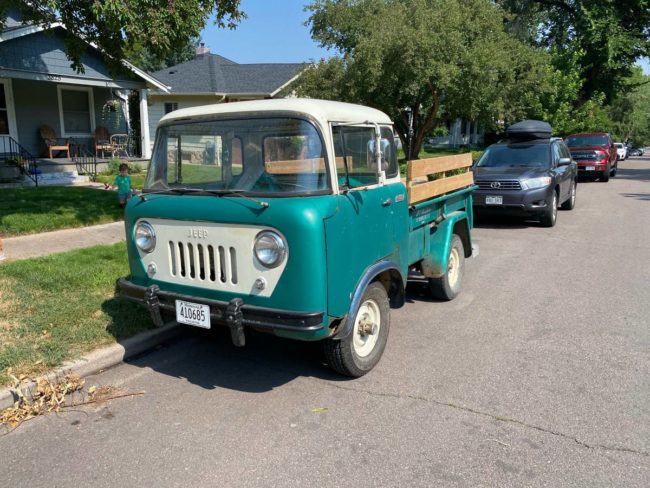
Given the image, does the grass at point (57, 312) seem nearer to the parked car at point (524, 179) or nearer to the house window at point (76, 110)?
the parked car at point (524, 179)

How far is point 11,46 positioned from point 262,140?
48.2 ft

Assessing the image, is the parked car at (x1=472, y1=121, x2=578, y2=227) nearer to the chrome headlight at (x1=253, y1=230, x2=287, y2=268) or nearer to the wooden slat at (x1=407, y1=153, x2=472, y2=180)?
the wooden slat at (x1=407, y1=153, x2=472, y2=180)

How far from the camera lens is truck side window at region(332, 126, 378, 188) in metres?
4.06

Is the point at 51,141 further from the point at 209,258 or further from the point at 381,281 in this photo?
the point at 381,281

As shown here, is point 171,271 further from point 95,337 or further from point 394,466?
point 394,466

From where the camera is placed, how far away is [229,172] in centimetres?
427

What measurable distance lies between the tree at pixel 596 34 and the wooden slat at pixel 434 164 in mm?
25832

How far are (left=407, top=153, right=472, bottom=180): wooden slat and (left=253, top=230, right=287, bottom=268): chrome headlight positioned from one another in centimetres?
194

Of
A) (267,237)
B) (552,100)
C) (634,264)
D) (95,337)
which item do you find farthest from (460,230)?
(552,100)

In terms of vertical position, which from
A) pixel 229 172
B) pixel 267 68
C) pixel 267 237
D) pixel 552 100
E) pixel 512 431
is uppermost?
pixel 267 68

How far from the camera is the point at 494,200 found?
35.7 feet

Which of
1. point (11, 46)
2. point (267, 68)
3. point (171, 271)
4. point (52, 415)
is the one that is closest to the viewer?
point (52, 415)

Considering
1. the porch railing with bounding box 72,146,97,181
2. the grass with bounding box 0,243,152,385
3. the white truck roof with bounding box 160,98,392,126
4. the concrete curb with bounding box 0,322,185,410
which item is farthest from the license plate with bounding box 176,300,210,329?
the porch railing with bounding box 72,146,97,181

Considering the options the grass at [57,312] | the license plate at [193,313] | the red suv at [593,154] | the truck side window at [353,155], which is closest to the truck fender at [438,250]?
the truck side window at [353,155]
